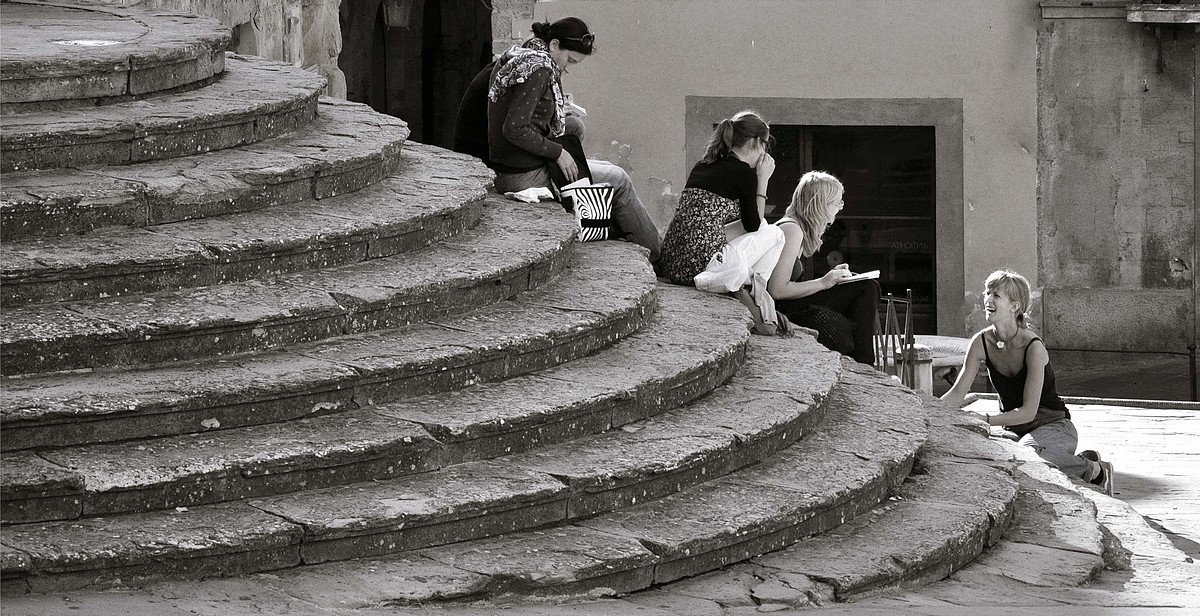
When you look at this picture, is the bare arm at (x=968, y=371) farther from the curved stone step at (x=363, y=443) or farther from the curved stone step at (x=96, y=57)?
the curved stone step at (x=96, y=57)

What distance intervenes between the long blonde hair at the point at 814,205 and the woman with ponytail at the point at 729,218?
249 millimetres

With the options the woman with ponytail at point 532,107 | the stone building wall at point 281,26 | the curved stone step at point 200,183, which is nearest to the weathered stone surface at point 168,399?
the curved stone step at point 200,183

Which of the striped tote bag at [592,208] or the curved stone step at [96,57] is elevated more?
the curved stone step at [96,57]

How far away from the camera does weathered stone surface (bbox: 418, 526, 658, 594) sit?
140 inches

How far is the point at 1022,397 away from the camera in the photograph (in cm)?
633

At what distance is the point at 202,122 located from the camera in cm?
486

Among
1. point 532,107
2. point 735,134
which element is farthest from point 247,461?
point 735,134

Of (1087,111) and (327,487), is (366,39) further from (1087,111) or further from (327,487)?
(327,487)

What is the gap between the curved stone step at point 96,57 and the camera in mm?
4730

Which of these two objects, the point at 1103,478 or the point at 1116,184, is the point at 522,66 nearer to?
the point at 1103,478

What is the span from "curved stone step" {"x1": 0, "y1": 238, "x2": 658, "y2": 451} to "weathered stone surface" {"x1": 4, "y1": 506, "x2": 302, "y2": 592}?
0.26 metres

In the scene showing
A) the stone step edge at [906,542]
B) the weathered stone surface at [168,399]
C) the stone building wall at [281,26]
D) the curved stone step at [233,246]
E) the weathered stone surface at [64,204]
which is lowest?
the stone step edge at [906,542]

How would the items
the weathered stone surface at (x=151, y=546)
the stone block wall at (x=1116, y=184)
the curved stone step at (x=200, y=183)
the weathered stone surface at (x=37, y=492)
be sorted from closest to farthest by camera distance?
the weathered stone surface at (x=151, y=546)
the weathered stone surface at (x=37, y=492)
the curved stone step at (x=200, y=183)
the stone block wall at (x=1116, y=184)

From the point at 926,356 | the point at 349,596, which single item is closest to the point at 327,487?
the point at 349,596
